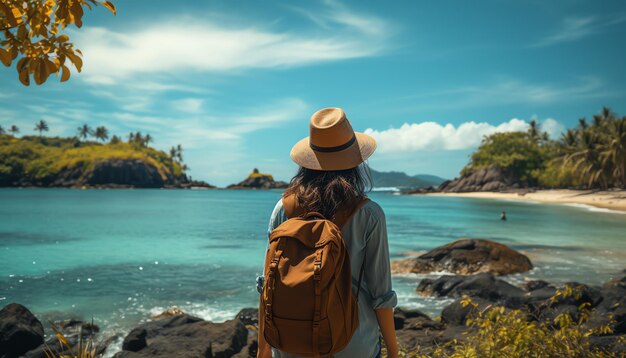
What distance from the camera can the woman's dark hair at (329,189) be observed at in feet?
7.49

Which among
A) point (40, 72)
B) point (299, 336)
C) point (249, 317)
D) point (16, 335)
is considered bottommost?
point (249, 317)

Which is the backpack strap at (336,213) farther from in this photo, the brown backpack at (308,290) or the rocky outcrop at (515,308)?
the rocky outcrop at (515,308)

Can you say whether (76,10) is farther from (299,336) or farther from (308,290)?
(299,336)

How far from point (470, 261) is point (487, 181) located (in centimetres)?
8158

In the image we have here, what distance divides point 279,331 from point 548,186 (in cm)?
8593

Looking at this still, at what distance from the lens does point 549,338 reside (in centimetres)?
434

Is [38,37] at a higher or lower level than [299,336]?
higher

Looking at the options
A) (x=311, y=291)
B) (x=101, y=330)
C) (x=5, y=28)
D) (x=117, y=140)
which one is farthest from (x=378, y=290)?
(x=117, y=140)

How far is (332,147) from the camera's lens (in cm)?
244

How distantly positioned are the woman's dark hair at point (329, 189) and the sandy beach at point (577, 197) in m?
53.0

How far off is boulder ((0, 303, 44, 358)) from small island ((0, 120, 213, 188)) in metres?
135

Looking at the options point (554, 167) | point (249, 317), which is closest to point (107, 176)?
point (554, 167)

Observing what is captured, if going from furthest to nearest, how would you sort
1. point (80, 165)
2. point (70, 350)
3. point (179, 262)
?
point (80, 165) < point (179, 262) < point (70, 350)

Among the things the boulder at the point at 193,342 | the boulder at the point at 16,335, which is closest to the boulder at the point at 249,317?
the boulder at the point at 193,342
